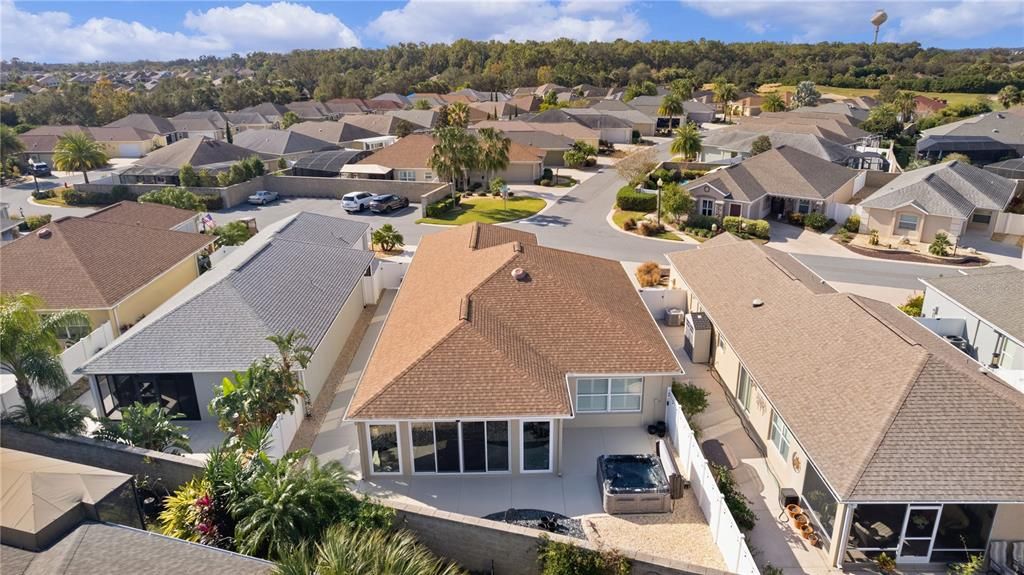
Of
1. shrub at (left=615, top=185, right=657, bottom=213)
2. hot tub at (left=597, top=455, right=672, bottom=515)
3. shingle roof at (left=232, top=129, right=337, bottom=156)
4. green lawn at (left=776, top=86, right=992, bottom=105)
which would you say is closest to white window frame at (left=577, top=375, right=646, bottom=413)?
hot tub at (left=597, top=455, right=672, bottom=515)

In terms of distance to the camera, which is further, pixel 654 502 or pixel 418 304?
pixel 418 304

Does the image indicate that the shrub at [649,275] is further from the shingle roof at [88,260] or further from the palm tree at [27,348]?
the palm tree at [27,348]

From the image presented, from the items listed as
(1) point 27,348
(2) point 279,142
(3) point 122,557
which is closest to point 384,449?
(3) point 122,557

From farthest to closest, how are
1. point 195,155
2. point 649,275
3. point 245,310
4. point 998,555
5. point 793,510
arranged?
point 195,155 < point 649,275 < point 245,310 < point 793,510 < point 998,555

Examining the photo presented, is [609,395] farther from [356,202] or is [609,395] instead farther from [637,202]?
[356,202]

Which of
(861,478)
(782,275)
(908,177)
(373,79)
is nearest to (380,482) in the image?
(861,478)

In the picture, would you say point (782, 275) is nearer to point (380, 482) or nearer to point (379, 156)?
point (380, 482)

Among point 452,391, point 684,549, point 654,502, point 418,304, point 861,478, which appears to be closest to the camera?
point 861,478
